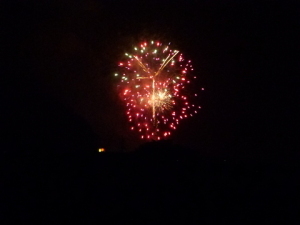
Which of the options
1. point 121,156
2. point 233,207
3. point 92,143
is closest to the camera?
point 233,207

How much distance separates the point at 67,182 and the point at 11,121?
15321mm

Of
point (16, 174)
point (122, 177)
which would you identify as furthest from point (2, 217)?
point (122, 177)

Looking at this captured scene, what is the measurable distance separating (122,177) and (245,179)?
2.64 meters

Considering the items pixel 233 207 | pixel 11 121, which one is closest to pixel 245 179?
pixel 233 207

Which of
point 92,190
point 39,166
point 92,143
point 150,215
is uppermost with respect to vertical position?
point 92,143

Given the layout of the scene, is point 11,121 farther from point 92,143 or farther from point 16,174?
point 16,174

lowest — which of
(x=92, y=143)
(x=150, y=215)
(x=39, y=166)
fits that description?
(x=150, y=215)

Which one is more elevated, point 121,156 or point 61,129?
point 61,129

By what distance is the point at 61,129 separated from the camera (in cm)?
2519

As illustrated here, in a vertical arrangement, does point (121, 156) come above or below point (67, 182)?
above

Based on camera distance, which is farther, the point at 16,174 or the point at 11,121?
the point at 11,121

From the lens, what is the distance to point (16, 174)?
784 cm

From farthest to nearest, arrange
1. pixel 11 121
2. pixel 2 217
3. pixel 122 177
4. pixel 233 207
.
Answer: pixel 11 121 < pixel 122 177 < pixel 233 207 < pixel 2 217

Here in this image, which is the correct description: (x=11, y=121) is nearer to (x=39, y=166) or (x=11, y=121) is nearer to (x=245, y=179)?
(x=39, y=166)
